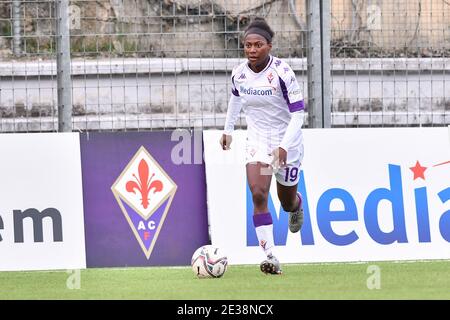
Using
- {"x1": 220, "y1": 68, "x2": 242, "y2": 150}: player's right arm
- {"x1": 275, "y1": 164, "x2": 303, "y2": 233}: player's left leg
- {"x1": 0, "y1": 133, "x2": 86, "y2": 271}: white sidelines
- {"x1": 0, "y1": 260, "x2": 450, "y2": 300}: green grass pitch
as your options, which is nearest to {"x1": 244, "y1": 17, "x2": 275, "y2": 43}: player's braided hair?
{"x1": 220, "y1": 68, "x2": 242, "y2": 150}: player's right arm

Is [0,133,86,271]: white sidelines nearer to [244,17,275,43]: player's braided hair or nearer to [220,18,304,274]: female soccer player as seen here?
[220,18,304,274]: female soccer player

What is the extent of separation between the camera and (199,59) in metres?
15.4

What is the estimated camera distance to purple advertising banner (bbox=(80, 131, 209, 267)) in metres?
14.4

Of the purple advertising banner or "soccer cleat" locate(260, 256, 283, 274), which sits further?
the purple advertising banner

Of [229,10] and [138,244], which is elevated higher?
[229,10]

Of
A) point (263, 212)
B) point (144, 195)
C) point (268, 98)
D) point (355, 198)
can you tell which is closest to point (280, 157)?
point (263, 212)

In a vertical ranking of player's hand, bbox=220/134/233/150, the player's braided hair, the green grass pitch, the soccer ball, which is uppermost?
the player's braided hair

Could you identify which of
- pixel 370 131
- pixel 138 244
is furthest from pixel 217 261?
pixel 370 131

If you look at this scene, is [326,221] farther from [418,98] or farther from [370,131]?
[418,98]

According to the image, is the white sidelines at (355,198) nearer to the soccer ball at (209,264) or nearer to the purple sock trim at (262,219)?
the purple sock trim at (262,219)

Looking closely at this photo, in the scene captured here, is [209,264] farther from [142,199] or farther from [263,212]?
[142,199]

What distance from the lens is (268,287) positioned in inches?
456

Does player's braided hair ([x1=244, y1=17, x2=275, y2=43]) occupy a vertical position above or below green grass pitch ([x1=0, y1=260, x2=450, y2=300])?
above
